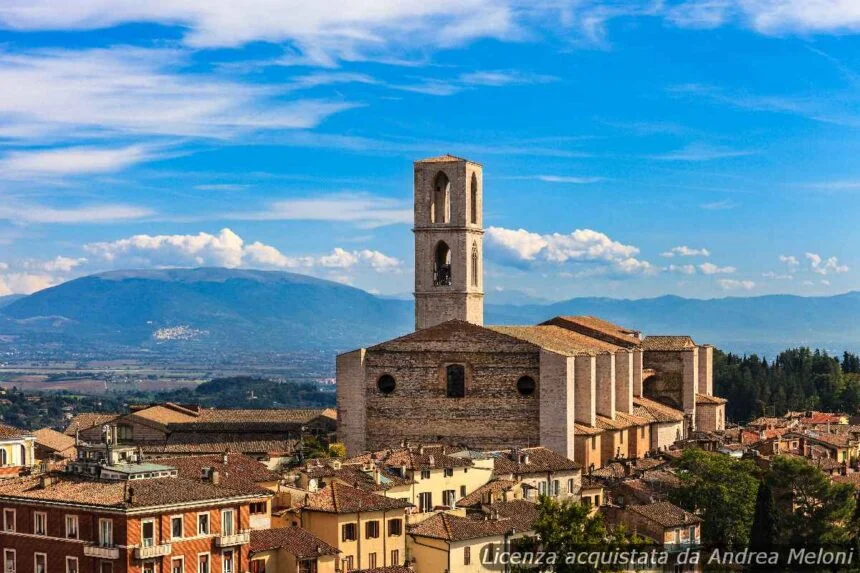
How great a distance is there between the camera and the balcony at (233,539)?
112ft

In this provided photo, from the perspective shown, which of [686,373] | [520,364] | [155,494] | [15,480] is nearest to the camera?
[155,494]

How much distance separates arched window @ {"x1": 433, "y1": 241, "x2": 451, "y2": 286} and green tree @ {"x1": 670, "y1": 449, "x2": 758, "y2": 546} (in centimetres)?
2164

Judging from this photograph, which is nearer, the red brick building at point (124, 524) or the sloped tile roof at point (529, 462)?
the red brick building at point (124, 524)

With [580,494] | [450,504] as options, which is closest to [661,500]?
[580,494]

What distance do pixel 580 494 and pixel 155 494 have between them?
1610 centimetres

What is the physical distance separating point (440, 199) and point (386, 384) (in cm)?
1255

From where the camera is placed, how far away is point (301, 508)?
38.2 metres

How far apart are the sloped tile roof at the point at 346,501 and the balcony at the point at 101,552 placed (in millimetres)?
6565

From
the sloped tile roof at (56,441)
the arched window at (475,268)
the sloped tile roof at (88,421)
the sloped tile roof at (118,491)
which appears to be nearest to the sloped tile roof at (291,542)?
the sloped tile roof at (118,491)

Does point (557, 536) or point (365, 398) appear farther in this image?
point (365, 398)

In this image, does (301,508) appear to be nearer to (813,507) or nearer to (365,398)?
(813,507)

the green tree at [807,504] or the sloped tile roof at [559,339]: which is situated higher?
the sloped tile roof at [559,339]

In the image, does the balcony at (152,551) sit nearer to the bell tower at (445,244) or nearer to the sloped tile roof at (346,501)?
the sloped tile roof at (346,501)

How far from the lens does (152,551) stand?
32594 mm
